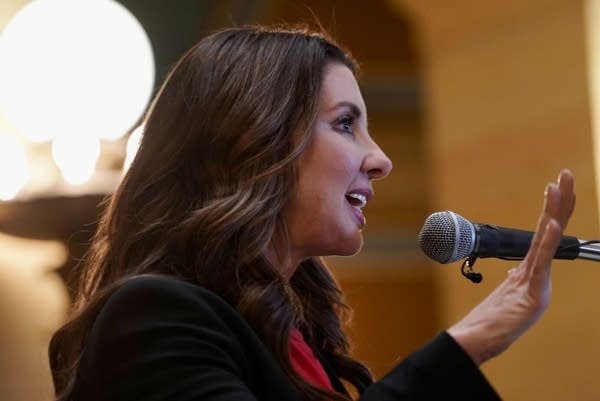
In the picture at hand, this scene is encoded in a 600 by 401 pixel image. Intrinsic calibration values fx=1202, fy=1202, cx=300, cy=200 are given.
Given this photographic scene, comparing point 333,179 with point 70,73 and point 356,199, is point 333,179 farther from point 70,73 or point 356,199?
point 70,73

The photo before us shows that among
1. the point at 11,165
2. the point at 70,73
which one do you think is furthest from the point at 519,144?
the point at 11,165

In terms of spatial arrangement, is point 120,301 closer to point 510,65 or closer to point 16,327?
point 510,65

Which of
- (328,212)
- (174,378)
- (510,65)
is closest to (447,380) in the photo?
(174,378)

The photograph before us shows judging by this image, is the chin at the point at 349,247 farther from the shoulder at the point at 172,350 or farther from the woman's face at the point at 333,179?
the shoulder at the point at 172,350

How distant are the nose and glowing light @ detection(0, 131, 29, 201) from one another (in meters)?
2.81

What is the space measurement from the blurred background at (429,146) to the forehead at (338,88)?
128cm

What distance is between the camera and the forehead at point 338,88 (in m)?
1.84

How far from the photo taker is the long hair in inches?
63.4

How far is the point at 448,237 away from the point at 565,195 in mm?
198

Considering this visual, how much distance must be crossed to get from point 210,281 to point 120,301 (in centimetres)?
16

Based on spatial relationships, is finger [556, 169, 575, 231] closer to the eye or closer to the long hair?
the long hair

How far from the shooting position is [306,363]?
65.1 inches

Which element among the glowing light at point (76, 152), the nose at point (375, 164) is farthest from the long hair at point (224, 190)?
the glowing light at point (76, 152)

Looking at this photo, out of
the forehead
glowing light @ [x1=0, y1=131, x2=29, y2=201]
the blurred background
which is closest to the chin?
the forehead
